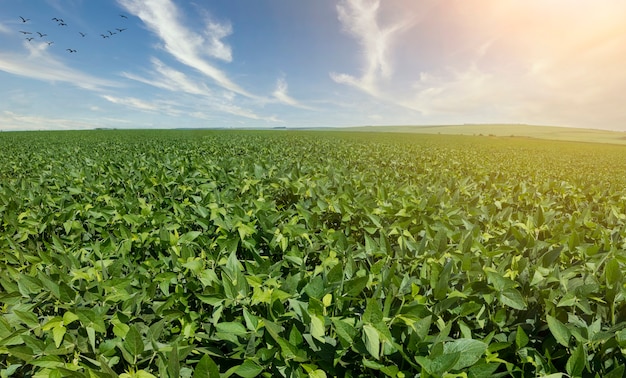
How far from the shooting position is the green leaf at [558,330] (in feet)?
4.53

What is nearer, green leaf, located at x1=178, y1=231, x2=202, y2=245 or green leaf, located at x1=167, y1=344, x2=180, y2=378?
green leaf, located at x1=167, y1=344, x2=180, y2=378

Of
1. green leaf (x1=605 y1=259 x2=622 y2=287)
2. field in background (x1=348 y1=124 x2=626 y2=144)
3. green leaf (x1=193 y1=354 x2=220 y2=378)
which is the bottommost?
green leaf (x1=193 y1=354 x2=220 y2=378)

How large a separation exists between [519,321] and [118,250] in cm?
269

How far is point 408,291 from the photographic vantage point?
1672mm

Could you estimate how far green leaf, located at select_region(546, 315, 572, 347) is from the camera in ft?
4.53

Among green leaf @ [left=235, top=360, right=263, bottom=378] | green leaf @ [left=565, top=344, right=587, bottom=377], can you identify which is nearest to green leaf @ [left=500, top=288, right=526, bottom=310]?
green leaf @ [left=565, top=344, right=587, bottom=377]

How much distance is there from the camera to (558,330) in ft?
4.59

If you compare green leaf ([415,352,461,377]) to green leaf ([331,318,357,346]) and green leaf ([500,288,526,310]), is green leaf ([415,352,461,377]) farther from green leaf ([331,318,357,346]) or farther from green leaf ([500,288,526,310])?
green leaf ([500,288,526,310])

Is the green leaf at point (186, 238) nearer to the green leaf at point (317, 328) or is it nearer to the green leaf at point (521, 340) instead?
the green leaf at point (317, 328)

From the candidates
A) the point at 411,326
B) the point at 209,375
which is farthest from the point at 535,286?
the point at 209,375

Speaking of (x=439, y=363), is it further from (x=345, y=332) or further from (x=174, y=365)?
(x=174, y=365)

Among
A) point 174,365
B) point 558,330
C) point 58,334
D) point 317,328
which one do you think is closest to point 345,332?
point 317,328

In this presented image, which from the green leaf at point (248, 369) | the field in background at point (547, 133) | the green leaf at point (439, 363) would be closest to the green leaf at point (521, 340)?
the green leaf at point (439, 363)

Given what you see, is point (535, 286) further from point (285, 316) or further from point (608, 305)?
point (285, 316)
